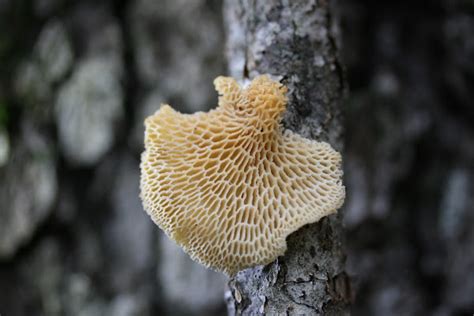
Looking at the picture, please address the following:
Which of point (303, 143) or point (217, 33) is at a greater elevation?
point (217, 33)

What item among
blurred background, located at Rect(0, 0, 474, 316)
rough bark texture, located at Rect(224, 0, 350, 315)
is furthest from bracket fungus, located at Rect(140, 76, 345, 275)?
blurred background, located at Rect(0, 0, 474, 316)

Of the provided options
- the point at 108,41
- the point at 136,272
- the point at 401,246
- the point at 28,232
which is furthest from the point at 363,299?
the point at 108,41

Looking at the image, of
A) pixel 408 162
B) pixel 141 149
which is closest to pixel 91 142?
pixel 141 149

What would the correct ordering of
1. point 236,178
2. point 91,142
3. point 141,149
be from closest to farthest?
point 236,178
point 91,142
point 141,149

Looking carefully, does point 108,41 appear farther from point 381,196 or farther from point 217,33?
point 381,196

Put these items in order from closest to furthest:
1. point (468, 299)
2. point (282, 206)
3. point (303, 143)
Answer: point (282, 206) < point (303, 143) < point (468, 299)

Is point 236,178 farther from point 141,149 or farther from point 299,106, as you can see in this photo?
point 141,149

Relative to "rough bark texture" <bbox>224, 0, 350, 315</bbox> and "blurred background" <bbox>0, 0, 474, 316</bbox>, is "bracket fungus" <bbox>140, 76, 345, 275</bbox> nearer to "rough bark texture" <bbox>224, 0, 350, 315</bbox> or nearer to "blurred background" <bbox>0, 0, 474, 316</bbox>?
"rough bark texture" <bbox>224, 0, 350, 315</bbox>
